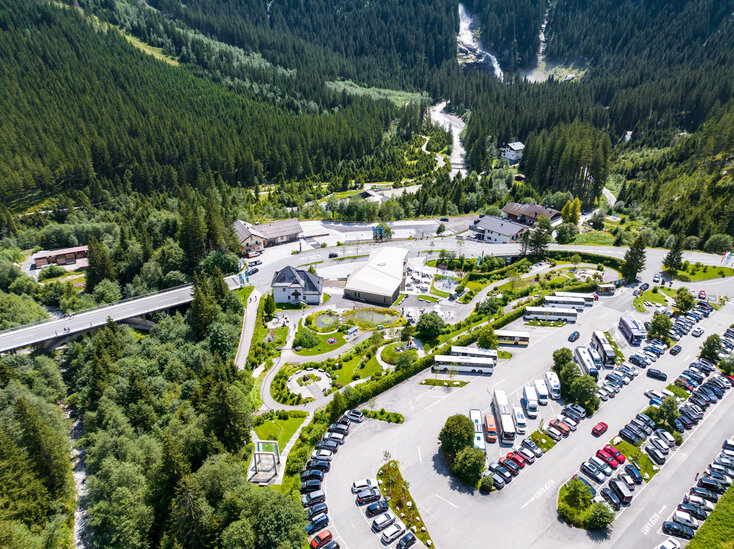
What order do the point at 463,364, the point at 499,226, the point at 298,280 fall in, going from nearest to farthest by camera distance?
the point at 463,364 < the point at 298,280 < the point at 499,226

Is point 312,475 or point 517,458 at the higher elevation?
point 517,458

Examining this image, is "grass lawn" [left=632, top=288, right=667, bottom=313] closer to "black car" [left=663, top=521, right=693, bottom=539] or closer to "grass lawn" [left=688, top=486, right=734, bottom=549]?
"grass lawn" [left=688, top=486, right=734, bottom=549]

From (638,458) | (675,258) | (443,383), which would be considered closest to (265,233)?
(443,383)

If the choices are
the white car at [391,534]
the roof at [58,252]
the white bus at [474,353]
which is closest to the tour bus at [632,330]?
the white bus at [474,353]

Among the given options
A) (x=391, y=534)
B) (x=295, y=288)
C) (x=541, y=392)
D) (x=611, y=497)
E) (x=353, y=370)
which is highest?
(x=295, y=288)

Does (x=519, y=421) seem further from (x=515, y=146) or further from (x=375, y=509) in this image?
(x=515, y=146)
